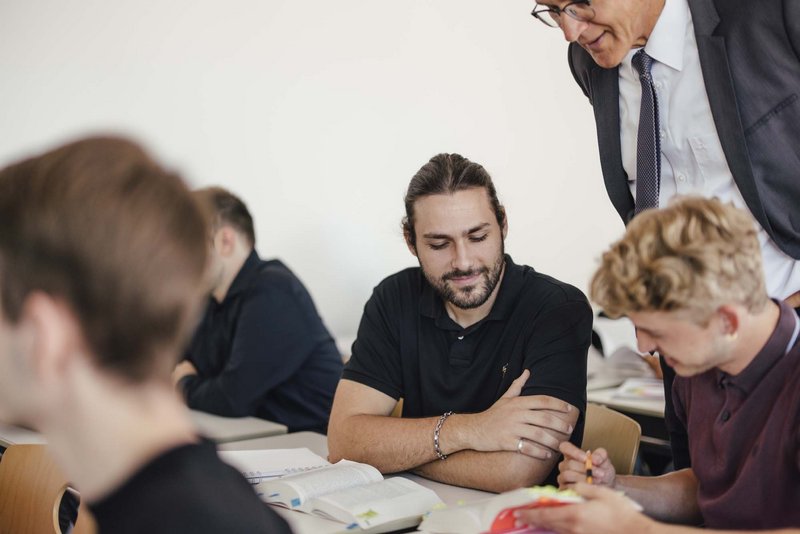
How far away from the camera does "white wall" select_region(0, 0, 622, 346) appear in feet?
12.7

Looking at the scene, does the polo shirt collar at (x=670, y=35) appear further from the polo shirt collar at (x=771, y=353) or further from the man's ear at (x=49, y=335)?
the man's ear at (x=49, y=335)

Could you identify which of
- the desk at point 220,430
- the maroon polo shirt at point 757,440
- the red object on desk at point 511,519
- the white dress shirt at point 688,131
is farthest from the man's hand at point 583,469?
the desk at point 220,430

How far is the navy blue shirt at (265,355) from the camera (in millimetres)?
3201

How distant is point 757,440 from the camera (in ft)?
5.06

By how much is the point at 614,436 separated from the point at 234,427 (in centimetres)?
127

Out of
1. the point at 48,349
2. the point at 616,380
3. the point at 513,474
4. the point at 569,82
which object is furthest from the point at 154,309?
the point at 569,82

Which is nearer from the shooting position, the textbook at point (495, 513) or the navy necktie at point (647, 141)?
the textbook at point (495, 513)

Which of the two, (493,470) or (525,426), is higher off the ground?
(525,426)

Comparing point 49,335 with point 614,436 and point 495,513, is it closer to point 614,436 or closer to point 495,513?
point 495,513

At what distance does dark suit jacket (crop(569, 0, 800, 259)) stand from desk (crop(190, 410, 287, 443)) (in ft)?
5.50

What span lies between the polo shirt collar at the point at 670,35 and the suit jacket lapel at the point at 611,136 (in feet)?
0.59

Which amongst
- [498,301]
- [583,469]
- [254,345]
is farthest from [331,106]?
[583,469]

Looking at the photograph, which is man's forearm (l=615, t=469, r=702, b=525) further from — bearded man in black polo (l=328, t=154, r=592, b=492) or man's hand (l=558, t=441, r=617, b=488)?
bearded man in black polo (l=328, t=154, r=592, b=492)

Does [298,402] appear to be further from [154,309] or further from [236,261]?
[154,309]
